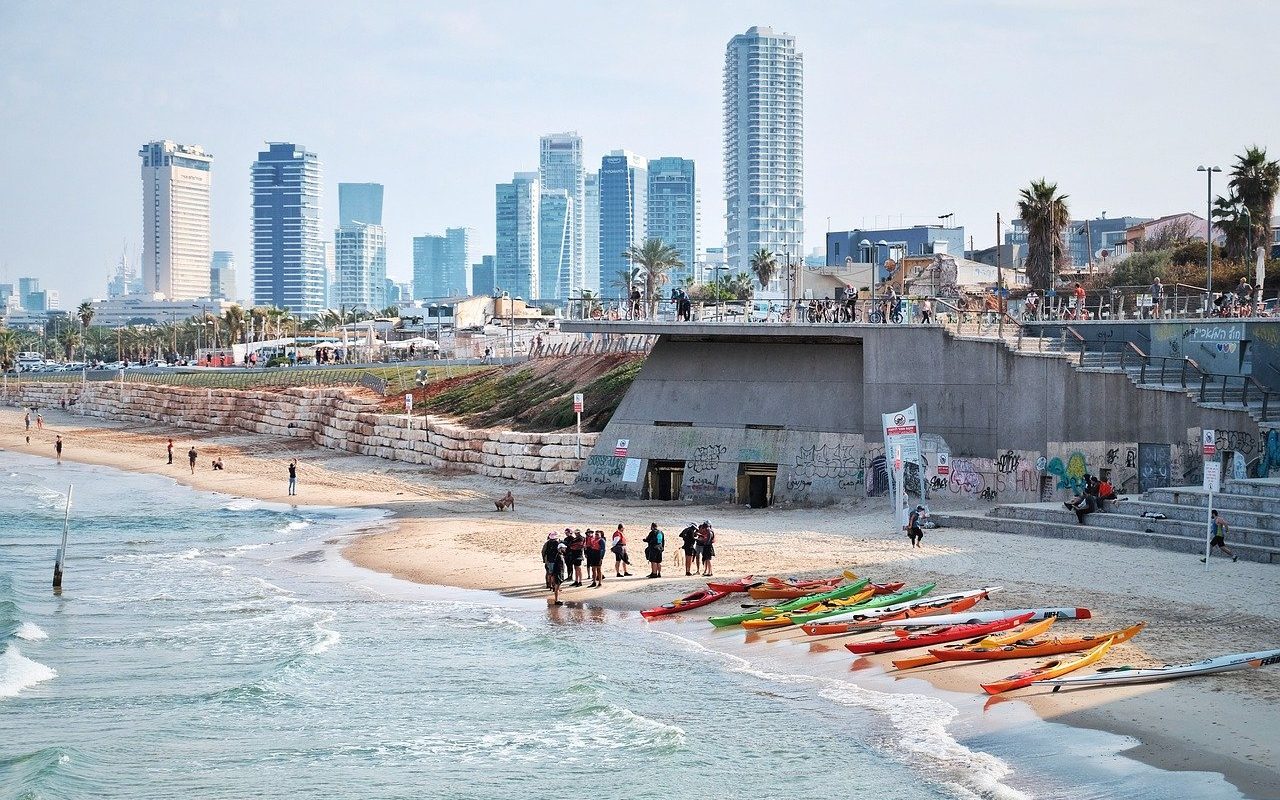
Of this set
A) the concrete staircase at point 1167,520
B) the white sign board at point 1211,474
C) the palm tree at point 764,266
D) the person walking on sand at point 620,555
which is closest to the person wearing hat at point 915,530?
the concrete staircase at point 1167,520

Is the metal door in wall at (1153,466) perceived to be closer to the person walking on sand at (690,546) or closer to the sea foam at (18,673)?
the person walking on sand at (690,546)

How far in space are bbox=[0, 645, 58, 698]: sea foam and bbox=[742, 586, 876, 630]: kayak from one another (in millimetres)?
13823

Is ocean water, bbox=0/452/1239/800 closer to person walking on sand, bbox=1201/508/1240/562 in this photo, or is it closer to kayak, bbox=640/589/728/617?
kayak, bbox=640/589/728/617

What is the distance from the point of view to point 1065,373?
39812mm

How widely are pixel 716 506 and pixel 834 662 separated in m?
20.1

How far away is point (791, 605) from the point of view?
28.8 metres

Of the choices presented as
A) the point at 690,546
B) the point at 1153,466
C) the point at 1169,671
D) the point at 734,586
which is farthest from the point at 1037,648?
the point at 1153,466

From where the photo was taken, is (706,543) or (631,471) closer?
(706,543)

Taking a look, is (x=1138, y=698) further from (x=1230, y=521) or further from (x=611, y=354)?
(x=611, y=354)

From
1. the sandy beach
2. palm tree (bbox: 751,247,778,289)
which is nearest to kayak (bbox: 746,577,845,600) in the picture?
the sandy beach

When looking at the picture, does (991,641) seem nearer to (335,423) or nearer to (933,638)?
(933,638)

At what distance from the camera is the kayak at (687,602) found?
97.1 feet

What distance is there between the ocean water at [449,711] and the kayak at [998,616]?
2620 mm

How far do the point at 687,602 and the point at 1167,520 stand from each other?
39.9ft
